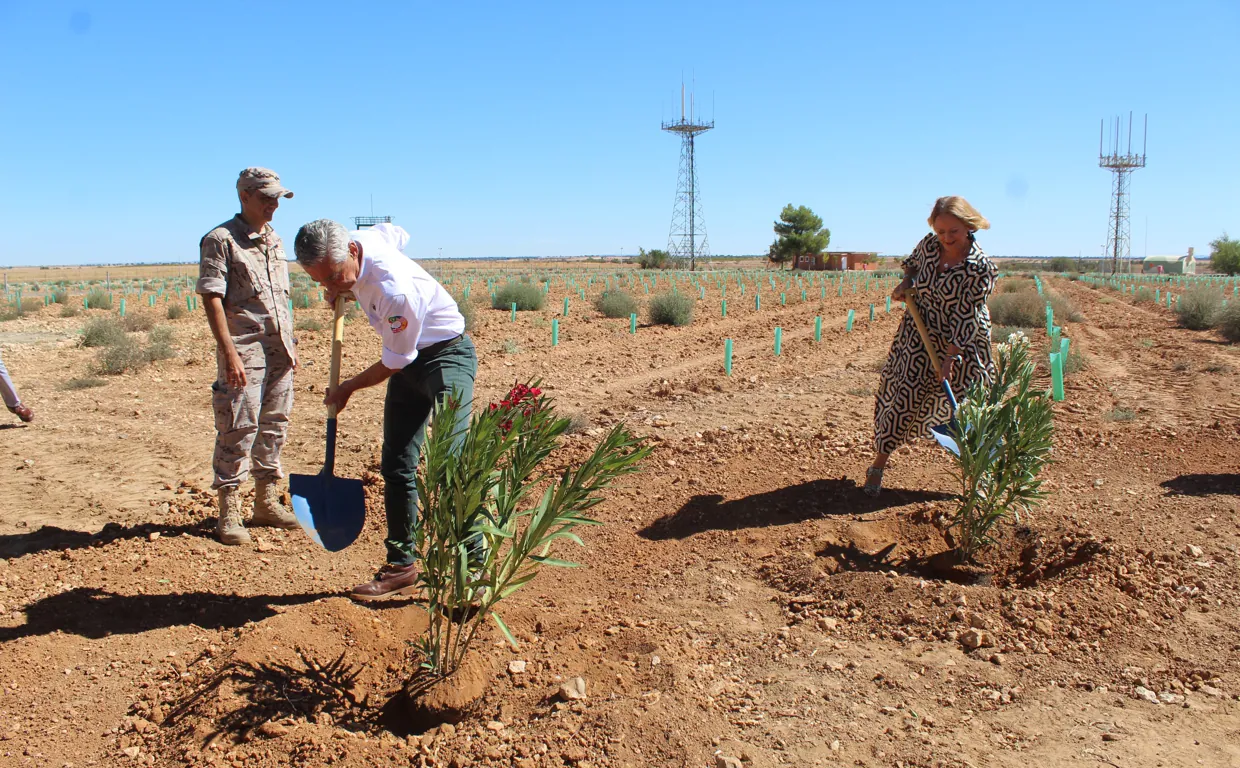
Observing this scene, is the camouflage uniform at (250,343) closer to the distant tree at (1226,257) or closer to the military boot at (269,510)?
the military boot at (269,510)

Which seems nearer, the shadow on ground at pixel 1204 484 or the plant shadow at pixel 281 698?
the plant shadow at pixel 281 698

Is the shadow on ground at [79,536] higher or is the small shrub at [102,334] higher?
the small shrub at [102,334]

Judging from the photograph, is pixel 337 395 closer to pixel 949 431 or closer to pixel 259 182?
pixel 259 182

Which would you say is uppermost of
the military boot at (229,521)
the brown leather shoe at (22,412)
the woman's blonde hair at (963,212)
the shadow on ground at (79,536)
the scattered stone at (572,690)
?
the woman's blonde hair at (963,212)

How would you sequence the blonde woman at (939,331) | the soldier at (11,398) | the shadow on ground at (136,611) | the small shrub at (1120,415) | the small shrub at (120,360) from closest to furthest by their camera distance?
the shadow on ground at (136,611) → the blonde woman at (939,331) → the soldier at (11,398) → the small shrub at (1120,415) → the small shrub at (120,360)

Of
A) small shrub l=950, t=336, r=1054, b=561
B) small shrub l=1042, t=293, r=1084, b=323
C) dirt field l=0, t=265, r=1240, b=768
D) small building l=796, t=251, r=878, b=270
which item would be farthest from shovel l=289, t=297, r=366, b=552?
small building l=796, t=251, r=878, b=270

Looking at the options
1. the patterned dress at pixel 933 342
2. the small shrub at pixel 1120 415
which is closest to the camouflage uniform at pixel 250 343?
the patterned dress at pixel 933 342

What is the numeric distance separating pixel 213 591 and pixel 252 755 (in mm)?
1214

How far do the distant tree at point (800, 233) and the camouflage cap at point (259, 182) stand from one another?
256ft

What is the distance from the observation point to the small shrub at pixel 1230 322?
43.3ft

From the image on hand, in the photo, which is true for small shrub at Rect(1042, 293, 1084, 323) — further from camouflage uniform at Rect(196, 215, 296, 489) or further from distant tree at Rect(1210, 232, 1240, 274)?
distant tree at Rect(1210, 232, 1240, 274)

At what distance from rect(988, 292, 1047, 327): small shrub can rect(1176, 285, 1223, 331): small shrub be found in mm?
2289

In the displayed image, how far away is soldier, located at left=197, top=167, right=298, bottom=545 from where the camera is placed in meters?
3.47

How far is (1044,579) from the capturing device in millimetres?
3389
